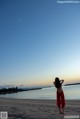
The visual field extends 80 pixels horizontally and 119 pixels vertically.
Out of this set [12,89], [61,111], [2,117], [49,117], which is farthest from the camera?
[12,89]

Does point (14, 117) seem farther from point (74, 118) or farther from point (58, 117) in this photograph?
point (74, 118)

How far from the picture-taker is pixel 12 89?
437 feet

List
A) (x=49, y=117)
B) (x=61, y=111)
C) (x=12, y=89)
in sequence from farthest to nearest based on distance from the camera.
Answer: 1. (x=12, y=89)
2. (x=61, y=111)
3. (x=49, y=117)

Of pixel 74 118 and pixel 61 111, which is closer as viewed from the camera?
pixel 74 118

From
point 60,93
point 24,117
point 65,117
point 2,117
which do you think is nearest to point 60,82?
point 60,93

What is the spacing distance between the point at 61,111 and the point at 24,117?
1.88 m

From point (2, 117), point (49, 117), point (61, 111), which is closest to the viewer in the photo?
point (2, 117)

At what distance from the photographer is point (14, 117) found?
10797mm

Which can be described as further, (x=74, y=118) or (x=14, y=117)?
(x=14, y=117)

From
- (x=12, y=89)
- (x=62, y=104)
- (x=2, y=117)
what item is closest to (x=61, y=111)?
(x=62, y=104)

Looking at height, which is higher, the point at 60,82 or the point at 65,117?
the point at 60,82

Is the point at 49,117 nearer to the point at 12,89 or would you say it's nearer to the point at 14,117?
the point at 14,117

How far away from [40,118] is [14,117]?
1187 millimetres

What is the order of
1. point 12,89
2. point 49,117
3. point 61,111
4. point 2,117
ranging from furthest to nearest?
point 12,89 < point 61,111 < point 49,117 < point 2,117
